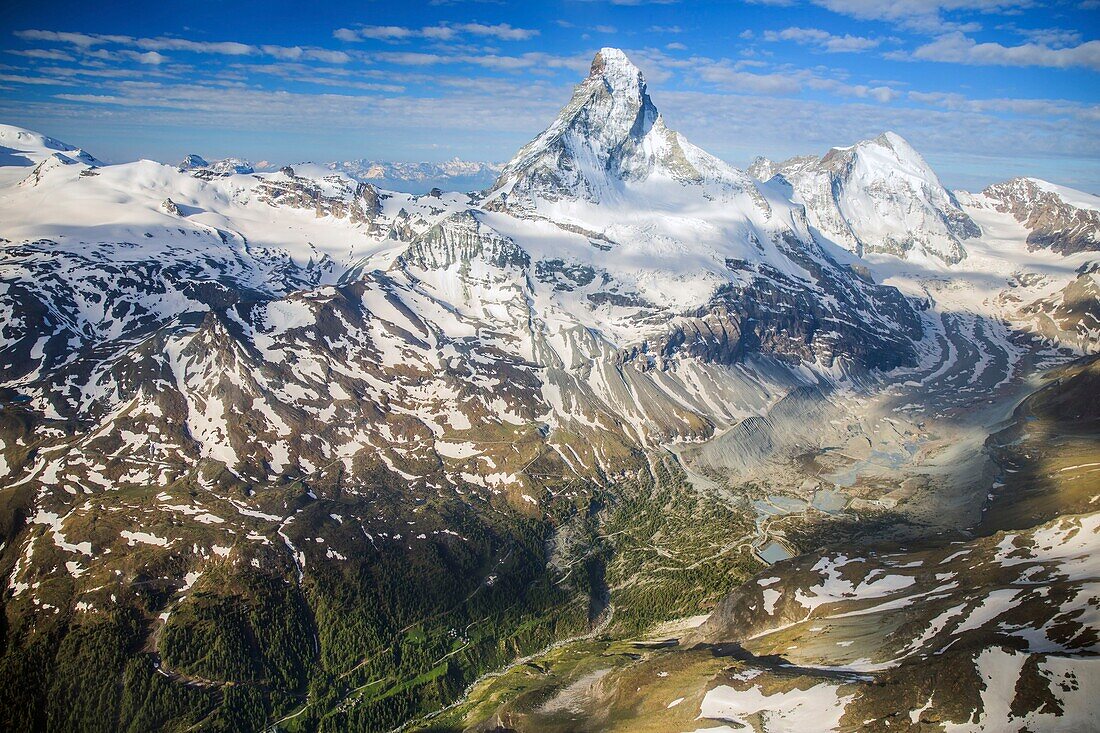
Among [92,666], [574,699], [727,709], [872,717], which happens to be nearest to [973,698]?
[872,717]

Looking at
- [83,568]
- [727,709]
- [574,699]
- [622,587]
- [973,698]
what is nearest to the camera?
[973,698]

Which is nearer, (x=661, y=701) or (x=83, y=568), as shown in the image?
(x=661, y=701)

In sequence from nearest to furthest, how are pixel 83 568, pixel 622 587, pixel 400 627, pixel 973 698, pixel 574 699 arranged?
1. pixel 973 698
2. pixel 574 699
3. pixel 83 568
4. pixel 400 627
5. pixel 622 587

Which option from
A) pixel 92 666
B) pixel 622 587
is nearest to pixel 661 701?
pixel 622 587

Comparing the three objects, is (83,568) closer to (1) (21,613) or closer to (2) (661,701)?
(1) (21,613)

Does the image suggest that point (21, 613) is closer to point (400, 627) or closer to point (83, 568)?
point (83, 568)

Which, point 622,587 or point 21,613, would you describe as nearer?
point 21,613

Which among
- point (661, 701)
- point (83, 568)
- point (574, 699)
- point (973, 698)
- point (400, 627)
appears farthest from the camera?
point (400, 627)

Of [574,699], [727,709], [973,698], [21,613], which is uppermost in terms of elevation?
[21,613]

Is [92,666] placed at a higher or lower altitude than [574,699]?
higher
